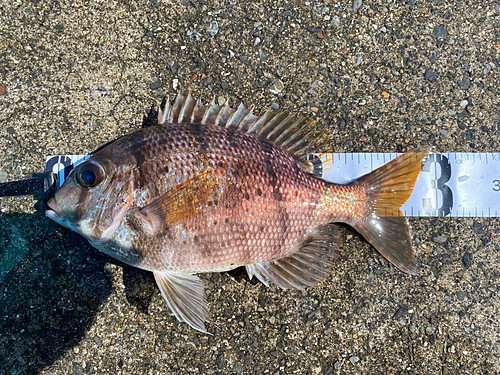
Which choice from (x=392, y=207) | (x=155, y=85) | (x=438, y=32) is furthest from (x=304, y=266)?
(x=438, y=32)

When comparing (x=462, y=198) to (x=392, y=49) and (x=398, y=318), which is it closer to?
(x=398, y=318)

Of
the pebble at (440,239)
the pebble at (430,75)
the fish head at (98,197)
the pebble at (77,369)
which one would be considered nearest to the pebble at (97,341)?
the pebble at (77,369)

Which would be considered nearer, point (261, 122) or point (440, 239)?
point (261, 122)

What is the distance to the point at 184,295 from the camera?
7.16 feet

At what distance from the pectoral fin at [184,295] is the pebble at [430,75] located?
7.26 feet

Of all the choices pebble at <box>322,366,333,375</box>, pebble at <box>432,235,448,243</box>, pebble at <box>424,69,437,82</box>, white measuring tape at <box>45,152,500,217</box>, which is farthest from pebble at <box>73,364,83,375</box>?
pebble at <box>424,69,437,82</box>

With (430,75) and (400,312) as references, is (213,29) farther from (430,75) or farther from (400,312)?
(400,312)

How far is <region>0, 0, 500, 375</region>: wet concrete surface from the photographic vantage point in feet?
7.80

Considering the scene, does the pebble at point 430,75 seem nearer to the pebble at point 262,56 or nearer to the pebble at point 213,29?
the pebble at point 262,56

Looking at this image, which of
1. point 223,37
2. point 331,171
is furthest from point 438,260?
point 223,37

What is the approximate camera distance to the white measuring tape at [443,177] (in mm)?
2467

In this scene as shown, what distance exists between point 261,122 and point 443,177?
1.39m

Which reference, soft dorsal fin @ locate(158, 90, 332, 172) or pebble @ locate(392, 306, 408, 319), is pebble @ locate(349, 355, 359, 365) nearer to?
pebble @ locate(392, 306, 408, 319)

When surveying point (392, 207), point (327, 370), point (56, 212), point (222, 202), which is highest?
point (392, 207)
